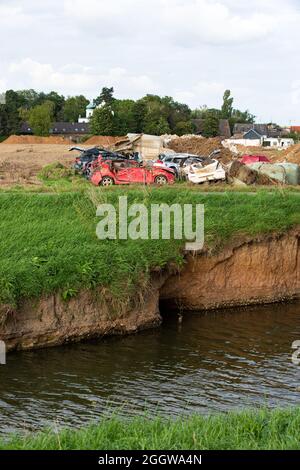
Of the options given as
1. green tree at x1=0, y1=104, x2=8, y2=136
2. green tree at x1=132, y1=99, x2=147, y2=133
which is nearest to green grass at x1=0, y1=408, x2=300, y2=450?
green tree at x1=132, y1=99, x2=147, y2=133

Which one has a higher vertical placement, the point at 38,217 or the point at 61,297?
the point at 38,217

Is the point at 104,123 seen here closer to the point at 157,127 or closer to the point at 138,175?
the point at 157,127

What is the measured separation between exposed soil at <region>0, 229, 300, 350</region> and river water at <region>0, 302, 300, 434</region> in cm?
37

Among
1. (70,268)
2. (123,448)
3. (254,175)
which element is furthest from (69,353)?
(254,175)

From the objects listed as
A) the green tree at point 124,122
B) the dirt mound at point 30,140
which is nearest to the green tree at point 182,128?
the green tree at point 124,122

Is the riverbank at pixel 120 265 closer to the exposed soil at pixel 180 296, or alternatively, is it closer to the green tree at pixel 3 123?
the exposed soil at pixel 180 296

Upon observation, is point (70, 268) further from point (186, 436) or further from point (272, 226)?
point (186, 436)

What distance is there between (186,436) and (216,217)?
11.5 metres

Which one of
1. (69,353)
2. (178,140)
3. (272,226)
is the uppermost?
(178,140)

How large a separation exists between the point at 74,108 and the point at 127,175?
91840 mm

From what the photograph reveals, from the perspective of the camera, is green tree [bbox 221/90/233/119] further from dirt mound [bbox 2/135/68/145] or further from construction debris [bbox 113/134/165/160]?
construction debris [bbox 113/134/165/160]

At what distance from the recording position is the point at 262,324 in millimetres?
17359

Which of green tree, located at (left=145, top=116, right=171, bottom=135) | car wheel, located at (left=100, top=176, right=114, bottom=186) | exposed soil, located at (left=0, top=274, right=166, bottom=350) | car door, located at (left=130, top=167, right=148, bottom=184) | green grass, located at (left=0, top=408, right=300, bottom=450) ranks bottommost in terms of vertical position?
exposed soil, located at (left=0, top=274, right=166, bottom=350)

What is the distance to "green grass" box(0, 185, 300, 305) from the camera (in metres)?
15.6
